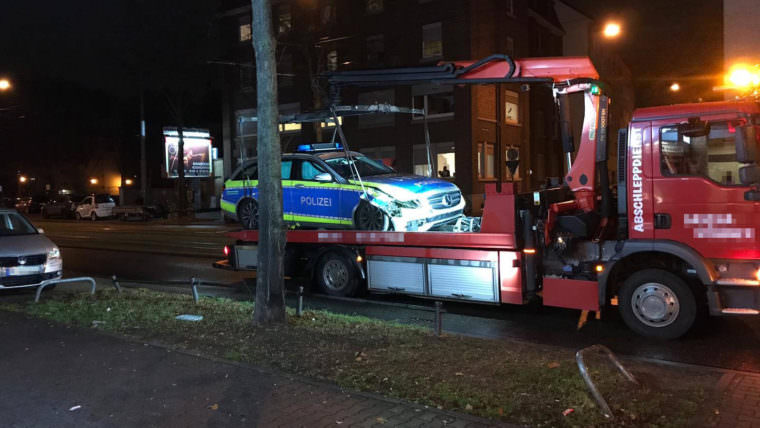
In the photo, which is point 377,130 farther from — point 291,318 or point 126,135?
point 126,135

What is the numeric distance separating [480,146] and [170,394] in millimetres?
26460

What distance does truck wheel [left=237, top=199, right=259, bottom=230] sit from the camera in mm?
11766

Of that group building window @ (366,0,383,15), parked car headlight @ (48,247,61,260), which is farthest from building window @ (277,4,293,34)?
parked car headlight @ (48,247,61,260)

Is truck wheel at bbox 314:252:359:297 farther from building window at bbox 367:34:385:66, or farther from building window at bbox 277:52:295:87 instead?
building window at bbox 277:52:295:87

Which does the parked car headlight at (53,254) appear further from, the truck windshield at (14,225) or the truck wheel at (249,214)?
the truck wheel at (249,214)

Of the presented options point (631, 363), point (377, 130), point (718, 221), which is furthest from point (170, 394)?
point (377, 130)

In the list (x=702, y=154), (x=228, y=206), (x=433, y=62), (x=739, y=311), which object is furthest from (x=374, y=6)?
(x=739, y=311)

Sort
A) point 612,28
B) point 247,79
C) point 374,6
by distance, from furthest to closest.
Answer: point 247,79 < point 374,6 < point 612,28

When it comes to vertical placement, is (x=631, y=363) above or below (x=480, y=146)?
below

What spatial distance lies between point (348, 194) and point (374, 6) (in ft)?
80.8

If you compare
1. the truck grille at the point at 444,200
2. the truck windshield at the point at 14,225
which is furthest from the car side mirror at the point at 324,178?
the truck windshield at the point at 14,225

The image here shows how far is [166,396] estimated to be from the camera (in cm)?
498

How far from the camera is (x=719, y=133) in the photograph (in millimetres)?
6895

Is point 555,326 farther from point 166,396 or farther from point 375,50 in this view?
point 375,50
